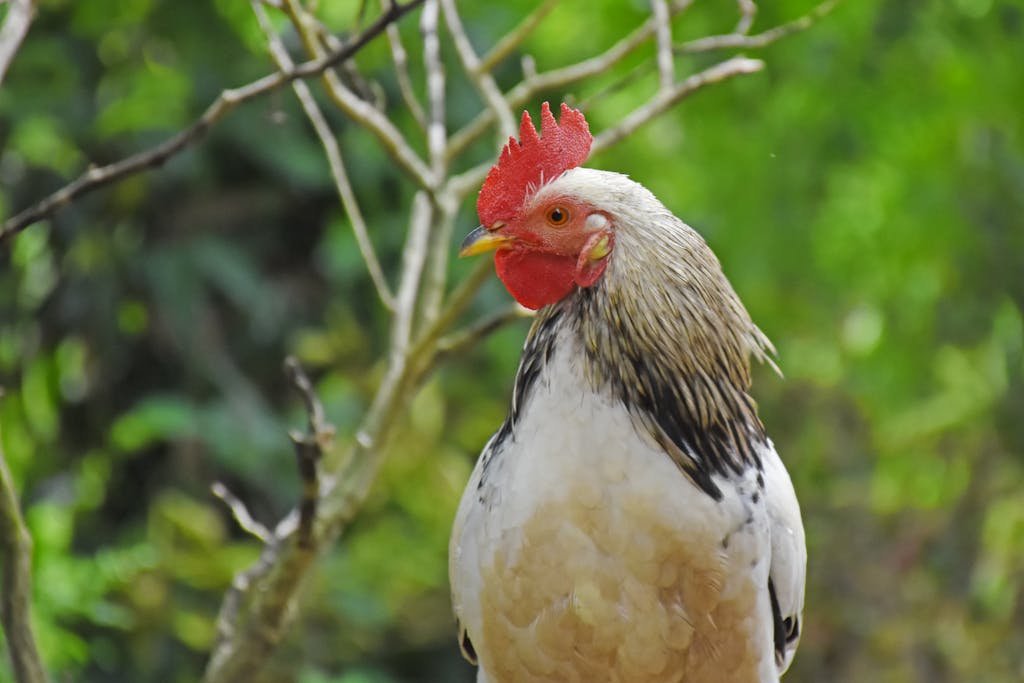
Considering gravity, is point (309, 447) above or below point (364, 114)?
below

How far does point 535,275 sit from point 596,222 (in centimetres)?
17

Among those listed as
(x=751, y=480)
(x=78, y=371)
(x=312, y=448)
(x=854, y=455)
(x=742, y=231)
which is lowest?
(x=854, y=455)

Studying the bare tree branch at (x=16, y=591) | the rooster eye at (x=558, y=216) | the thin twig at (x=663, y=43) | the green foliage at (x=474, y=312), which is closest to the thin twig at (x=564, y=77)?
the thin twig at (x=663, y=43)

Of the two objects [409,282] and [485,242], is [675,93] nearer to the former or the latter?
[409,282]

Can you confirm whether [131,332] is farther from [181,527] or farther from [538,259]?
[538,259]

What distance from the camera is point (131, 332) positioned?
6301 mm

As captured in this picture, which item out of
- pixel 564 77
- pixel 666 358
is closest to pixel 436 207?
pixel 564 77

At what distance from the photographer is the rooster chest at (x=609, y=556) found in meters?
2.48

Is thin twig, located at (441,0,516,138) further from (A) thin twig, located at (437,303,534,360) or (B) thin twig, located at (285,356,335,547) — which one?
(B) thin twig, located at (285,356,335,547)

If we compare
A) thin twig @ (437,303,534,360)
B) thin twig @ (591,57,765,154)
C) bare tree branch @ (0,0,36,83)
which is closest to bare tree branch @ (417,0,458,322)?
thin twig @ (437,303,534,360)

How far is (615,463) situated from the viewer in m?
2.49

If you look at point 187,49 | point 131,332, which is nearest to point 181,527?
point 131,332

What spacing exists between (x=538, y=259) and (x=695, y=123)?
4.38 m

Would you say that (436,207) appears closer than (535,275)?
No
